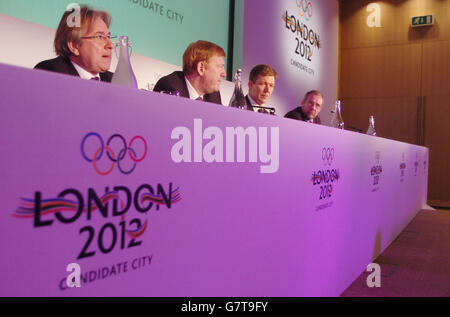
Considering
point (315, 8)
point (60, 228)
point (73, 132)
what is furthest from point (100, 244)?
point (315, 8)

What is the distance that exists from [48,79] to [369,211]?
6.92 feet

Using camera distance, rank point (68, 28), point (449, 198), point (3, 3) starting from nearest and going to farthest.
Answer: point (68, 28)
point (3, 3)
point (449, 198)

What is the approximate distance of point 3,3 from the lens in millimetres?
2180

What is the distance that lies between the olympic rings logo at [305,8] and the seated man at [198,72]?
11.9ft

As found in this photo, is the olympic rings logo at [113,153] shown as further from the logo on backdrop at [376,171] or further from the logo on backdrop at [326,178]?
the logo on backdrop at [376,171]

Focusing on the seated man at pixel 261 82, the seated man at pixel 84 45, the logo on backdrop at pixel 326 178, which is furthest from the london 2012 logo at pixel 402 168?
the seated man at pixel 84 45

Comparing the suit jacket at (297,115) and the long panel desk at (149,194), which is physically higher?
the suit jacket at (297,115)

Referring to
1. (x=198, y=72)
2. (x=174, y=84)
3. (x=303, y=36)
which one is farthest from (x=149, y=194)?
(x=303, y=36)

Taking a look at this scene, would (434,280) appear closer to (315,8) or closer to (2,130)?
(2,130)

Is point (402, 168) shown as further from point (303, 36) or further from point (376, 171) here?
point (303, 36)

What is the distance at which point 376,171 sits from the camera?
2.46 m

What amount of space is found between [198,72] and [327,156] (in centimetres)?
91

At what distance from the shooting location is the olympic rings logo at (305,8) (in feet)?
17.7

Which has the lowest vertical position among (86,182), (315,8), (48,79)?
(86,182)
